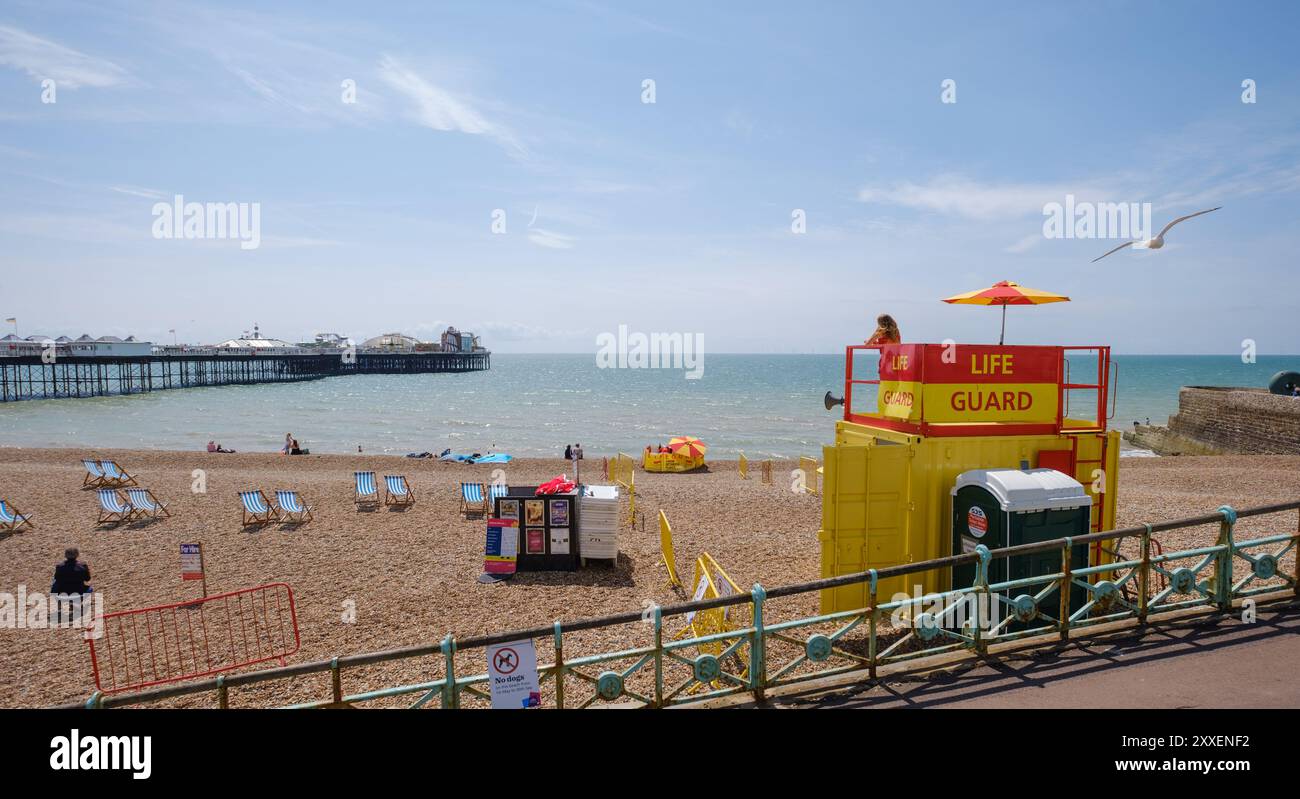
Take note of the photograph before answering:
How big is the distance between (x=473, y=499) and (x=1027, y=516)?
45.2 ft

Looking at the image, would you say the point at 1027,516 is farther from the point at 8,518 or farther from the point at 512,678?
the point at 8,518

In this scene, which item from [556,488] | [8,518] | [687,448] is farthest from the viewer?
[687,448]

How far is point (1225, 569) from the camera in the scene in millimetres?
6477

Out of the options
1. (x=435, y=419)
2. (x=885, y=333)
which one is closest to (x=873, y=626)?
(x=885, y=333)

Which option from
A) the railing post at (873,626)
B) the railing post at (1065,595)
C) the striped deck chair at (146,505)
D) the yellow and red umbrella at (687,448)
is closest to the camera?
the railing post at (873,626)

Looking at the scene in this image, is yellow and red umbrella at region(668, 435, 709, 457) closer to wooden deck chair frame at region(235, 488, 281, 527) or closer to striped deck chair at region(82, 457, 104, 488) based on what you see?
wooden deck chair frame at region(235, 488, 281, 527)

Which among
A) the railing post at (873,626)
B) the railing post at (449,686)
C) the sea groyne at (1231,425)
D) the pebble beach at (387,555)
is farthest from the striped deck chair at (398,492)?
the sea groyne at (1231,425)

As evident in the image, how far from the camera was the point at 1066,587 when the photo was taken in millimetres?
6098

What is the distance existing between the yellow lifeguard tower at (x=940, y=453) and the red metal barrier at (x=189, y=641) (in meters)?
7.66

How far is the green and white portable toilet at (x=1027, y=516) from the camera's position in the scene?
732 cm

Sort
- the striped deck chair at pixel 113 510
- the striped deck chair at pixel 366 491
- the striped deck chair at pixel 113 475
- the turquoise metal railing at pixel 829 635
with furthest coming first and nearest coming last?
the striped deck chair at pixel 113 475, the striped deck chair at pixel 366 491, the striped deck chair at pixel 113 510, the turquoise metal railing at pixel 829 635

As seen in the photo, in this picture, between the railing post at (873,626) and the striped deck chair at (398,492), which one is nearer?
the railing post at (873,626)

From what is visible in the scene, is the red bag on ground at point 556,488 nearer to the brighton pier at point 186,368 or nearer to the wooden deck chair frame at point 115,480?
the wooden deck chair frame at point 115,480

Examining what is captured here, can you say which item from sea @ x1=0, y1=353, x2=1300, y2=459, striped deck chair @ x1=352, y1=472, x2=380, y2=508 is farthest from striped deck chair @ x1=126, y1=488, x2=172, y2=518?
sea @ x1=0, y1=353, x2=1300, y2=459
